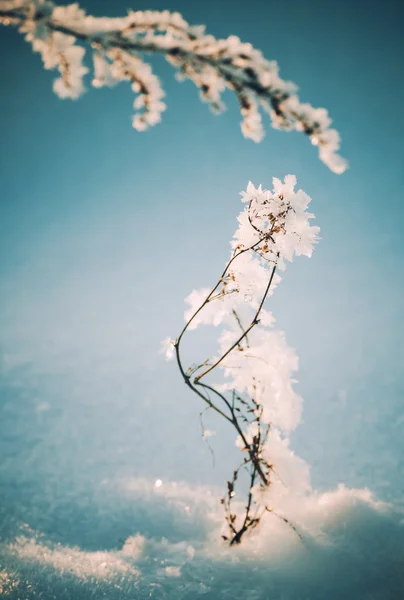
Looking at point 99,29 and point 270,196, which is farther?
point 270,196

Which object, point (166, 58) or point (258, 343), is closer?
point (166, 58)

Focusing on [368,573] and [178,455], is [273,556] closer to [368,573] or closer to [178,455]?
[368,573]

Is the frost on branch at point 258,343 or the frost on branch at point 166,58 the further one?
the frost on branch at point 258,343

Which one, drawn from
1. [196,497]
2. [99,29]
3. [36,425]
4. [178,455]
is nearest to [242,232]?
[99,29]

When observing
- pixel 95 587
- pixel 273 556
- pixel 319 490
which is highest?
pixel 319 490
